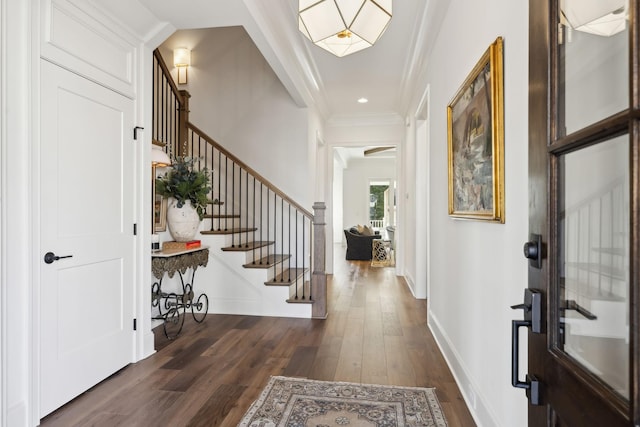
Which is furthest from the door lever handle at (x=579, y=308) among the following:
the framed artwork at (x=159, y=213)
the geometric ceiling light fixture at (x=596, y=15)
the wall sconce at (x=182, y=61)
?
the wall sconce at (x=182, y=61)

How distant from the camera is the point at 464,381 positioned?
234cm

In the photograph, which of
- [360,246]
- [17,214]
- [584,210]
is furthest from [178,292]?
[360,246]

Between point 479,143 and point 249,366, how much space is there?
86.9 inches

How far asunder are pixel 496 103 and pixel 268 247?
3.83 meters

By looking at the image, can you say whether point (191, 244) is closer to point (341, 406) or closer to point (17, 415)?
point (17, 415)

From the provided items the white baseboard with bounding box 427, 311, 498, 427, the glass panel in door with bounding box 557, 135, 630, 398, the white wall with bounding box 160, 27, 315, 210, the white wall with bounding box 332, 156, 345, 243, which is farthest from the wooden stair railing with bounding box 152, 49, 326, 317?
the white wall with bounding box 332, 156, 345, 243

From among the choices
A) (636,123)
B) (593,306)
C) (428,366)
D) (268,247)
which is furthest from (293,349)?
(636,123)

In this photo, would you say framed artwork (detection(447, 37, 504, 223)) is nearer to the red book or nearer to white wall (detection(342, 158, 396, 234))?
the red book

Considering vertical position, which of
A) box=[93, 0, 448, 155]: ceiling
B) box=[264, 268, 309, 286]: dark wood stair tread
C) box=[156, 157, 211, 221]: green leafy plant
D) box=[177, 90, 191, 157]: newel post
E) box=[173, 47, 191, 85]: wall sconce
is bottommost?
box=[264, 268, 309, 286]: dark wood stair tread

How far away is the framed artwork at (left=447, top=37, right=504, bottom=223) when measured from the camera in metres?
1.75

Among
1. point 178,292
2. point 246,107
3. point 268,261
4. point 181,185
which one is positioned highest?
point 246,107

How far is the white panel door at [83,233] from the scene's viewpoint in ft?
7.06

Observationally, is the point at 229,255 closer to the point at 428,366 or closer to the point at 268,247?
the point at 268,247

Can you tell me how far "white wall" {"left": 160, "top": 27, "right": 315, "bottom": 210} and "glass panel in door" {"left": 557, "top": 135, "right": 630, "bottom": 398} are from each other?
4572mm
